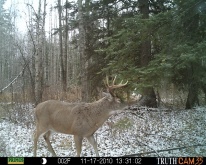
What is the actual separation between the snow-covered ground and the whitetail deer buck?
2.84 feet

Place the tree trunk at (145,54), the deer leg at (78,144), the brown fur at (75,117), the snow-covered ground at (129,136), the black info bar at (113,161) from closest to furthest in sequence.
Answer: the black info bar at (113,161)
the deer leg at (78,144)
the brown fur at (75,117)
the snow-covered ground at (129,136)
the tree trunk at (145,54)

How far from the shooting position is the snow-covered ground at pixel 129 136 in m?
7.67

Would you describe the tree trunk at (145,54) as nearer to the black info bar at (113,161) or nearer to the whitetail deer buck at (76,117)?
the whitetail deer buck at (76,117)

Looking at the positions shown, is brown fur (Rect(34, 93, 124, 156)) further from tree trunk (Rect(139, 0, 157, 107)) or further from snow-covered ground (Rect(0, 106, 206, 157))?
tree trunk (Rect(139, 0, 157, 107))

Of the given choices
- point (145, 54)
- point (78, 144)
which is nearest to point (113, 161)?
point (78, 144)

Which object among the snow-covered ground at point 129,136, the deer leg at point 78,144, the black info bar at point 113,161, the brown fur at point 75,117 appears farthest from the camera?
the snow-covered ground at point 129,136

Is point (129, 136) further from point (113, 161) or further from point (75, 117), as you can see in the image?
point (113, 161)

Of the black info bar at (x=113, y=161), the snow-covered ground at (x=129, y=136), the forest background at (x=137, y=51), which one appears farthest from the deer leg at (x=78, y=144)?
the forest background at (x=137, y=51)

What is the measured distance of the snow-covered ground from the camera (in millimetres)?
7672

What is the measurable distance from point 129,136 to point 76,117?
266 cm

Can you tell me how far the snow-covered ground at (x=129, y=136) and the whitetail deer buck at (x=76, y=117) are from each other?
0.87 metres

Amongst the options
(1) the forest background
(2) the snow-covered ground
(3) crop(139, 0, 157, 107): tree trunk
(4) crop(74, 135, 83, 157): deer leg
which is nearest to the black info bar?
(4) crop(74, 135, 83, 157): deer leg

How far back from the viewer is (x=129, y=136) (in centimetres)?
890

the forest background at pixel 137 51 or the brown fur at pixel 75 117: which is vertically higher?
the forest background at pixel 137 51
